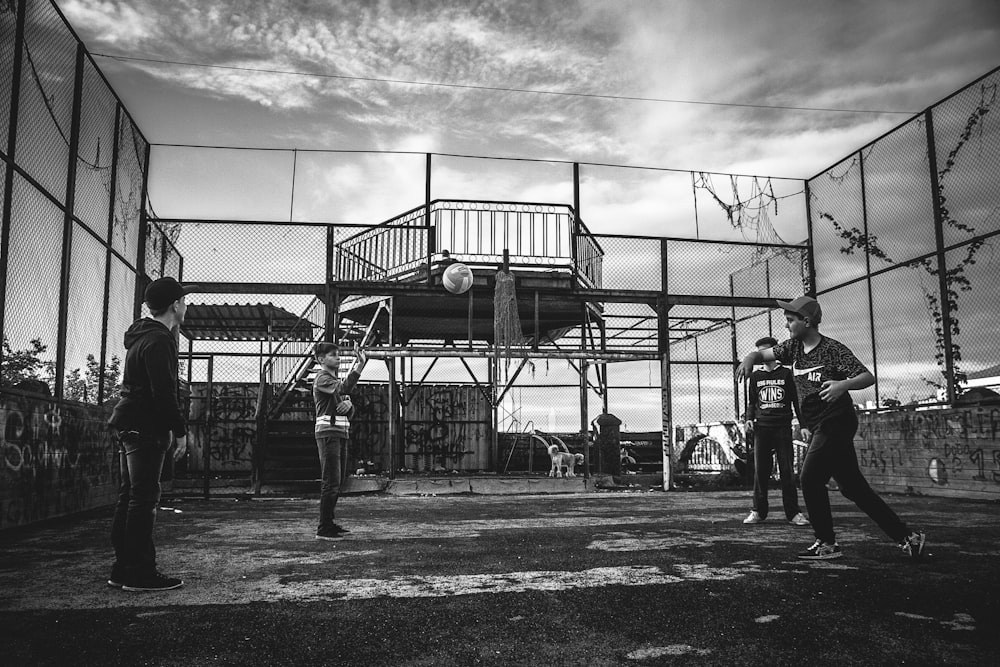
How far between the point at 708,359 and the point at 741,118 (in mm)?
6538

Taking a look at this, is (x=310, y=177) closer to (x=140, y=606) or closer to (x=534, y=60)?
(x=534, y=60)

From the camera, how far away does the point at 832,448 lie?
4648 mm

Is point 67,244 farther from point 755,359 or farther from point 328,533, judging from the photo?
point 755,359

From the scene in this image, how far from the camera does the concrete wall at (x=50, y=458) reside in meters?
6.64

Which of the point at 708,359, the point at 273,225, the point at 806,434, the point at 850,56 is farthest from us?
the point at 708,359

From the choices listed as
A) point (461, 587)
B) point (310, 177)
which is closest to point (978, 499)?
point (461, 587)

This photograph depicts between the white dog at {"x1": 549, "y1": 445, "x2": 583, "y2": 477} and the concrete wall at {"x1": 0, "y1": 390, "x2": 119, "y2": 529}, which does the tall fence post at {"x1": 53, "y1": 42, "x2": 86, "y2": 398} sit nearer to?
the concrete wall at {"x1": 0, "y1": 390, "x2": 119, "y2": 529}

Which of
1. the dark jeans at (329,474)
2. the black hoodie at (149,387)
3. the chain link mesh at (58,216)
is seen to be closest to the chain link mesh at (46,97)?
the chain link mesh at (58,216)

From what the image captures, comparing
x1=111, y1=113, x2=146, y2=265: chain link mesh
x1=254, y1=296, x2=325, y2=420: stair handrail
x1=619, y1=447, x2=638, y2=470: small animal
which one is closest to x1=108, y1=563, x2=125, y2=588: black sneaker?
x1=111, y1=113, x2=146, y2=265: chain link mesh

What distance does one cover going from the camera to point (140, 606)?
345cm

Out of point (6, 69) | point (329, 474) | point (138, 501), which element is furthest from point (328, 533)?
point (6, 69)

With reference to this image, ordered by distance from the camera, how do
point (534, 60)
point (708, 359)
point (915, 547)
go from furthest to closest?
point (708, 359) < point (534, 60) < point (915, 547)

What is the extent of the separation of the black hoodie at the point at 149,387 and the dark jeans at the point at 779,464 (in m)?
5.83

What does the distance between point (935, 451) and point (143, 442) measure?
38.6ft
